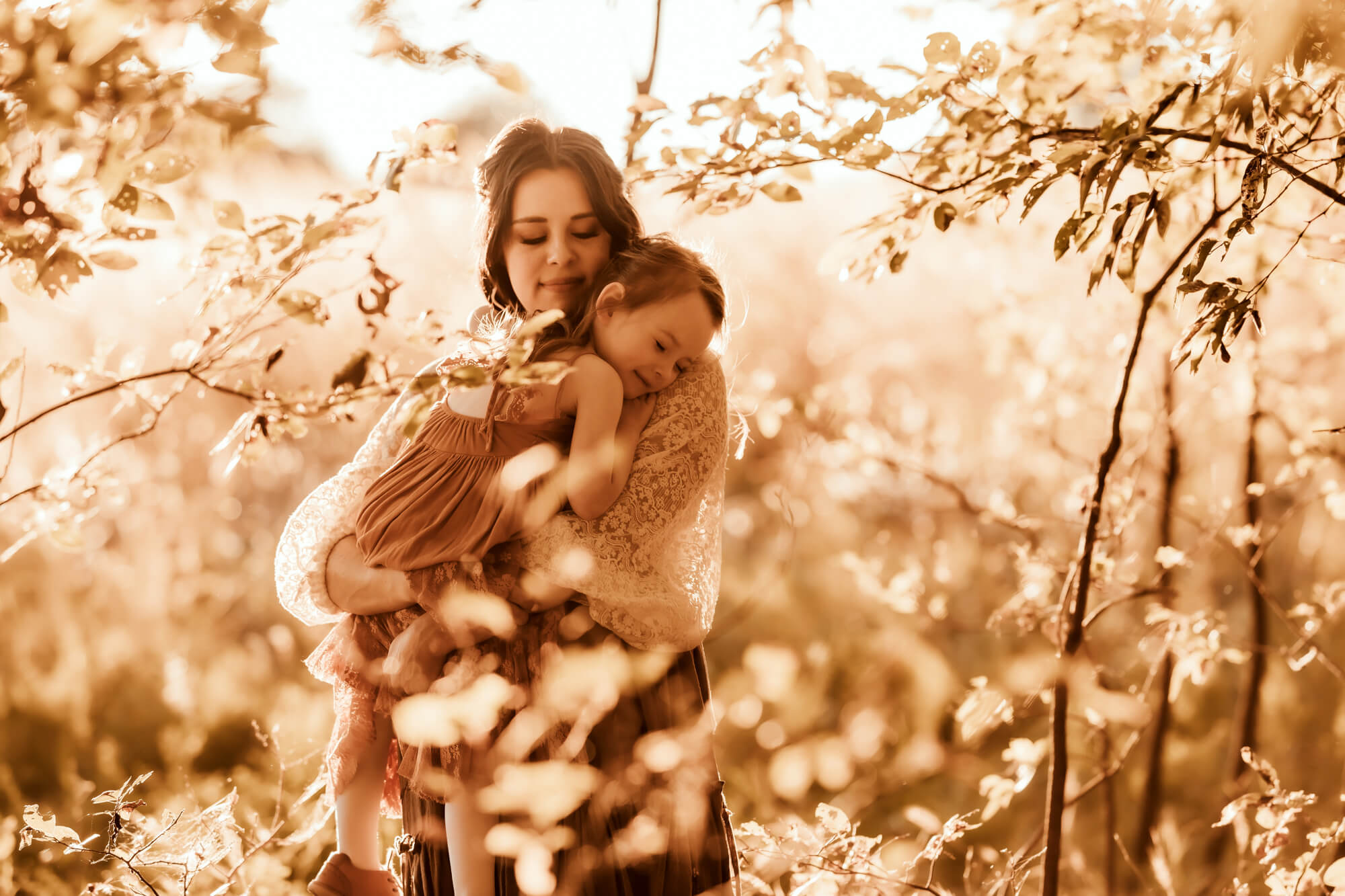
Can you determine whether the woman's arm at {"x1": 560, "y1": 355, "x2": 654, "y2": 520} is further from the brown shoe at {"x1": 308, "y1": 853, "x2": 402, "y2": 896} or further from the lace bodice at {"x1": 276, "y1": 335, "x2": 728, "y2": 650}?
the brown shoe at {"x1": 308, "y1": 853, "x2": 402, "y2": 896}

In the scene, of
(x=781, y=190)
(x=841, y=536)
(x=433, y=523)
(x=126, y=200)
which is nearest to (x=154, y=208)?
(x=126, y=200)

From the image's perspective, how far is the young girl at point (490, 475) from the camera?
159 cm

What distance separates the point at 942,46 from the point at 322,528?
1.26 metres

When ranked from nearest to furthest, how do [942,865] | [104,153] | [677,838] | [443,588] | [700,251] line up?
[104,153] → [443,588] → [677,838] → [700,251] → [942,865]

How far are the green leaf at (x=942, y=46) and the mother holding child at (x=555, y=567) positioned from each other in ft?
1.69

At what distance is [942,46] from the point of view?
143 centimetres

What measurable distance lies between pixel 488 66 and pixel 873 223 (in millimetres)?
706

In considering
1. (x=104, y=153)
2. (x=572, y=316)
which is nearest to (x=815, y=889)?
(x=572, y=316)

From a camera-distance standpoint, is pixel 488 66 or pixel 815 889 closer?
pixel 488 66

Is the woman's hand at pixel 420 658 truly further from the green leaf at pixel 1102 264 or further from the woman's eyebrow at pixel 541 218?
the green leaf at pixel 1102 264

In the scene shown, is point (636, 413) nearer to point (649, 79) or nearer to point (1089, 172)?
point (649, 79)

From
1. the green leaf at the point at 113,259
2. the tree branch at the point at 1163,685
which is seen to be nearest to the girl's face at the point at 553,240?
the green leaf at the point at 113,259

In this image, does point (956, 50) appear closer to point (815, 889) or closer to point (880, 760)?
point (815, 889)

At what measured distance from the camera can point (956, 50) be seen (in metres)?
1.44
